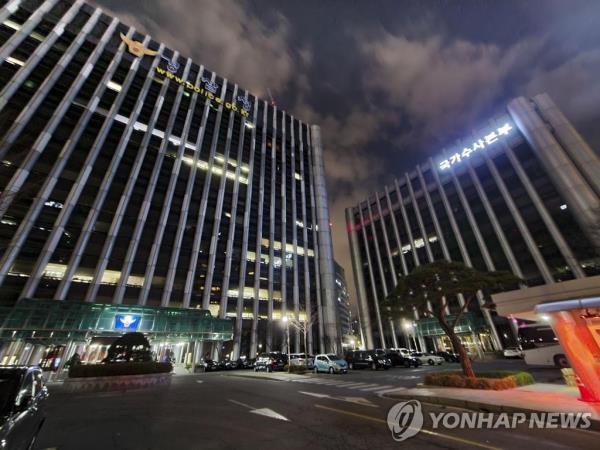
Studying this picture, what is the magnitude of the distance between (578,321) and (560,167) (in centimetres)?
4102

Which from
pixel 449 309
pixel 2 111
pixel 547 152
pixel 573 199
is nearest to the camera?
Answer: pixel 2 111

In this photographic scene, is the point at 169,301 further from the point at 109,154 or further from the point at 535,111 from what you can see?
the point at 535,111

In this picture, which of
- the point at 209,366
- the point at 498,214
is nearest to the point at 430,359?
the point at 209,366

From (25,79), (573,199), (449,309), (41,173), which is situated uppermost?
(25,79)

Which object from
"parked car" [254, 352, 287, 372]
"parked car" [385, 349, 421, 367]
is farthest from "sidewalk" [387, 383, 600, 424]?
"parked car" [254, 352, 287, 372]

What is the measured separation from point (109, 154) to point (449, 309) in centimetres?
6356

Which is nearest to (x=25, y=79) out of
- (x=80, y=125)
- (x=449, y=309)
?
(x=80, y=125)

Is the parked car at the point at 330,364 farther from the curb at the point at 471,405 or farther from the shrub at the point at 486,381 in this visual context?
the curb at the point at 471,405

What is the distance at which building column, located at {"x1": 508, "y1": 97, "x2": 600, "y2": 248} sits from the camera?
110 ft

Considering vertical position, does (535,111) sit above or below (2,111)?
above

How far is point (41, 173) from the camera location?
32.7m

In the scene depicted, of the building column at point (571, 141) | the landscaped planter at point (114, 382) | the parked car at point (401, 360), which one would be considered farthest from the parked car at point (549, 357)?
the landscaped planter at point (114, 382)

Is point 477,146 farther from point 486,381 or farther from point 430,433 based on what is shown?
point 430,433

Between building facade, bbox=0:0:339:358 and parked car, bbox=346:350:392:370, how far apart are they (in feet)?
54.4
